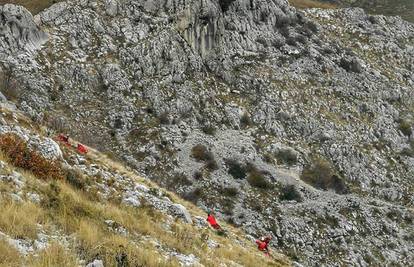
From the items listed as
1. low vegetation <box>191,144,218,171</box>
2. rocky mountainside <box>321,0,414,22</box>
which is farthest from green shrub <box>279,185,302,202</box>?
rocky mountainside <box>321,0,414,22</box>

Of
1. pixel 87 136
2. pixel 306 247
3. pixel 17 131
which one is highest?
pixel 17 131

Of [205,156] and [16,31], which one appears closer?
[16,31]

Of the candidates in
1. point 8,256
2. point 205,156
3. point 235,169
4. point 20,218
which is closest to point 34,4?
point 205,156

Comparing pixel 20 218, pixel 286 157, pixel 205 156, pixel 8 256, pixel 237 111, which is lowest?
pixel 286 157

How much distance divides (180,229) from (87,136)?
32650mm

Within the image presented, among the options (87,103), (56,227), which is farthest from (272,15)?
(56,227)

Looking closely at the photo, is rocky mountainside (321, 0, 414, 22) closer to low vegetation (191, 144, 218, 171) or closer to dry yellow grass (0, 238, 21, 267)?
low vegetation (191, 144, 218, 171)

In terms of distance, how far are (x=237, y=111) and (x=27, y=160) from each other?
44310 mm

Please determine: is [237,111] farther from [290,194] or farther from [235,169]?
[290,194]

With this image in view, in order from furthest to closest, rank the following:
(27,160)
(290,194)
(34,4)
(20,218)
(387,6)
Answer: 1. (387,6)
2. (34,4)
3. (290,194)
4. (27,160)
5. (20,218)

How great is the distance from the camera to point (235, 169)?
1948 inches

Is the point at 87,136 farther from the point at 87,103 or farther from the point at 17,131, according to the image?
the point at 17,131

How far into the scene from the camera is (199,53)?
6231 cm

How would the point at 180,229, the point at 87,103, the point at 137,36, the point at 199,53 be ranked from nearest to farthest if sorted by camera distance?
the point at 180,229 < the point at 87,103 < the point at 137,36 < the point at 199,53
